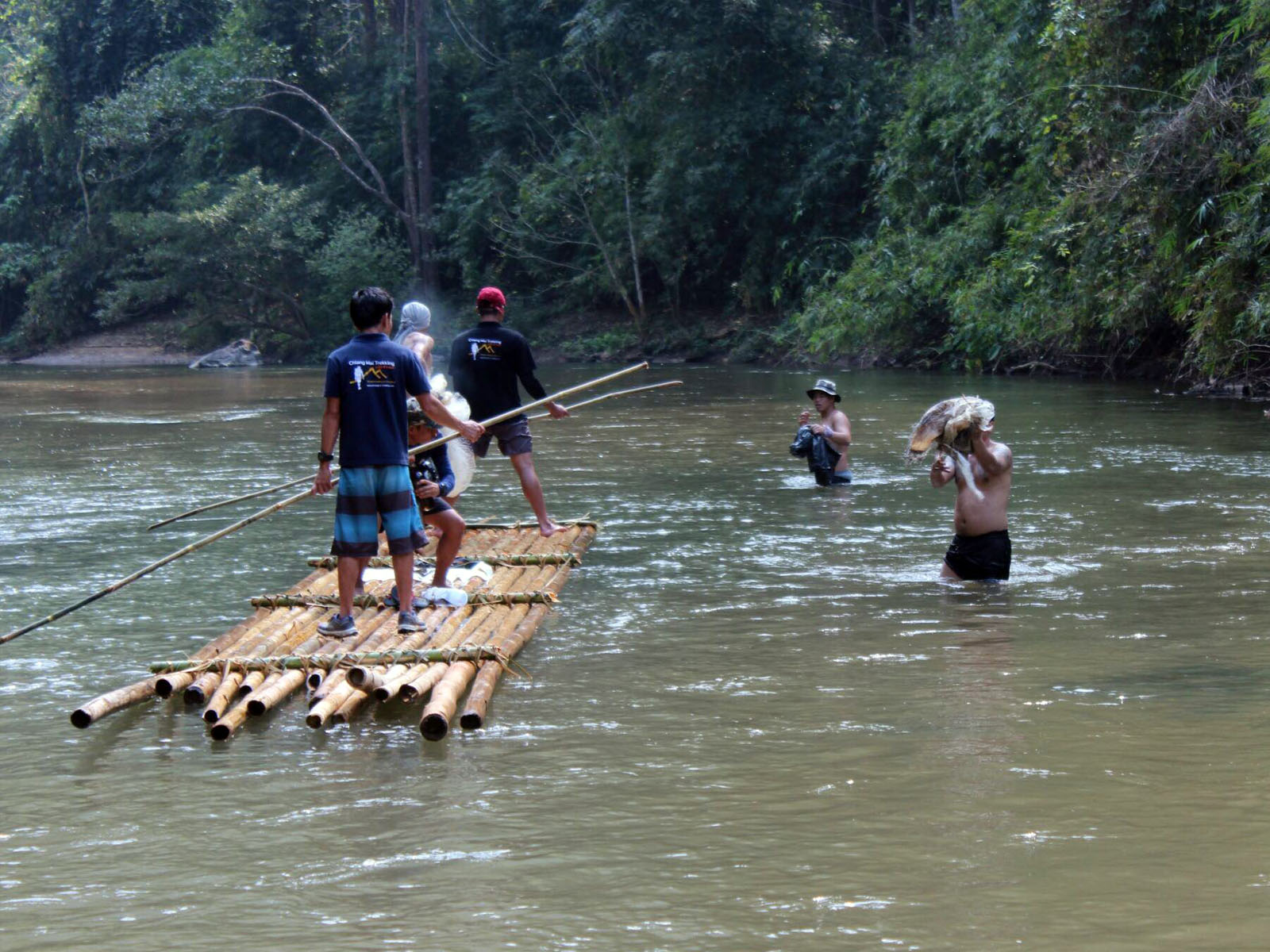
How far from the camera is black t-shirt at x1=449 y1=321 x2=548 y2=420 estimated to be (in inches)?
359

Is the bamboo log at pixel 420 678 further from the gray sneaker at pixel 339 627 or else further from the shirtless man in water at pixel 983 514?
the shirtless man in water at pixel 983 514

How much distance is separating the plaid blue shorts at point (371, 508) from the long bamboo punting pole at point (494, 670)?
0.64m

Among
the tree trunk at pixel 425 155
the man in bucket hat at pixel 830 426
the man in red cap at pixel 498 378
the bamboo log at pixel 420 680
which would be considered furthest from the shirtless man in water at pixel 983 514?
the tree trunk at pixel 425 155

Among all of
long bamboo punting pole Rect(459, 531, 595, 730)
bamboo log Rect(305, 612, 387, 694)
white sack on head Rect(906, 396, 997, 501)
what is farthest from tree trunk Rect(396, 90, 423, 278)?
bamboo log Rect(305, 612, 387, 694)

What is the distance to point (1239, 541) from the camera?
8.93m

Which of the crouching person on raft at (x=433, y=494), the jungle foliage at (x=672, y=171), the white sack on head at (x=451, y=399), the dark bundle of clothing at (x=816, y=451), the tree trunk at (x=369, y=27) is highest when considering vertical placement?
the tree trunk at (x=369, y=27)

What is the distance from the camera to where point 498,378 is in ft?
30.2

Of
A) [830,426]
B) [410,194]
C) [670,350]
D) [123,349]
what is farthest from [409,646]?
[123,349]

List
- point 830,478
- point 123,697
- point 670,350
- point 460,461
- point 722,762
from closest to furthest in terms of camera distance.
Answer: point 722,762
point 123,697
point 460,461
point 830,478
point 670,350

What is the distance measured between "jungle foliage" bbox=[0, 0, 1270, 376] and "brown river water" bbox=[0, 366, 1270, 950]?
9.51 metres

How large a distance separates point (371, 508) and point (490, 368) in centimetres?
268

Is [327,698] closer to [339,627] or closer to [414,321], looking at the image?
[339,627]

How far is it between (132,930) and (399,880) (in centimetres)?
68

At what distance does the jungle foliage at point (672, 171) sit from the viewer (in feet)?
60.8
